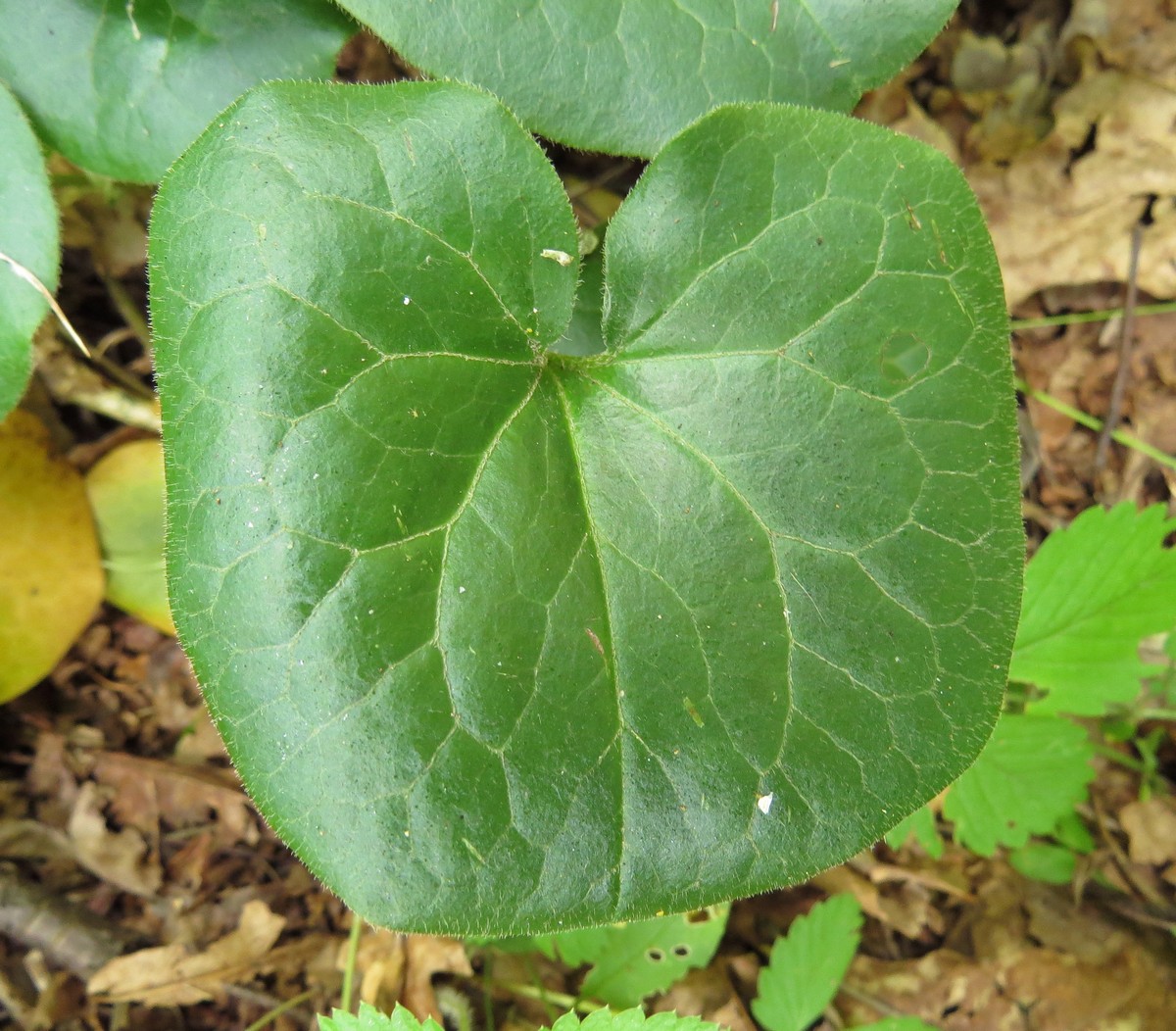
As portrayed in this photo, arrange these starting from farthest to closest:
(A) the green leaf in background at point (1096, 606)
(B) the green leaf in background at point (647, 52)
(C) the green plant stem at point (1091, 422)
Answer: (C) the green plant stem at point (1091, 422), (A) the green leaf in background at point (1096, 606), (B) the green leaf in background at point (647, 52)

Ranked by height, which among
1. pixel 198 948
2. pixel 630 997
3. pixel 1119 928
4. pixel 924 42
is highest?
pixel 924 42

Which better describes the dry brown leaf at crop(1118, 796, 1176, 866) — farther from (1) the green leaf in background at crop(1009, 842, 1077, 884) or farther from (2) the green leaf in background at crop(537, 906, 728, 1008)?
(2) the green leaf in background at crop(537, 906, 728, 1008)

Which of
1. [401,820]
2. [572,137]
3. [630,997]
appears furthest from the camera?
[630,997]

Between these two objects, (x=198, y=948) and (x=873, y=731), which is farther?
(x=198, y=948)

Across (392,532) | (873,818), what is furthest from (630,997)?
(392,532)

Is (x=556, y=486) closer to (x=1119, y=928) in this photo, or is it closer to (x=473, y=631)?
(x=473, y=631)

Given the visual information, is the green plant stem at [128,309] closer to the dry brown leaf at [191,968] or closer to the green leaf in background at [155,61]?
the green leaf in background at [155,61]

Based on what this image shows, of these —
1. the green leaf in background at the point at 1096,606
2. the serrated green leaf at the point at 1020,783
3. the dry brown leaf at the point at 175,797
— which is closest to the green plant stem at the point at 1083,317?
the green leaf in background at the point at 1096,606
